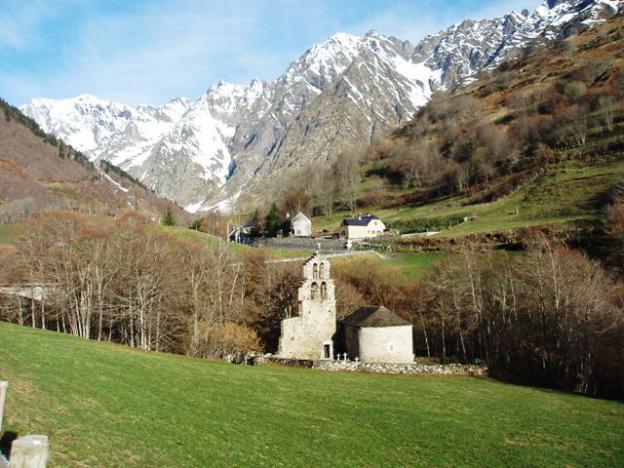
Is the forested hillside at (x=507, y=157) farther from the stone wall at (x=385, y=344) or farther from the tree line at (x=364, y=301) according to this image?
the stone wall at (x=385, y=344)

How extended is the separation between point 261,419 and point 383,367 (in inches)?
762

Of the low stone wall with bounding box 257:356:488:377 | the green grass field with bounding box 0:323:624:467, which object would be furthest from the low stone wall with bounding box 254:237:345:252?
Answer: the green grass field with bounding box 0:323:624:467

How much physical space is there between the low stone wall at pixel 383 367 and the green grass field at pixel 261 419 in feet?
23.8

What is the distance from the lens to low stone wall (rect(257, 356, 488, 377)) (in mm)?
34903

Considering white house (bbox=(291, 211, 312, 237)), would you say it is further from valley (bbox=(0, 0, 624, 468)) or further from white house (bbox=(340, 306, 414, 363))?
white house (bbox=(340, 306, 414, 363))

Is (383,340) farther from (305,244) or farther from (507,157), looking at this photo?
(507,157)

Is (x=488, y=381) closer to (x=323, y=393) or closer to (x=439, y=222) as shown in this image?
(x=323, y=393)

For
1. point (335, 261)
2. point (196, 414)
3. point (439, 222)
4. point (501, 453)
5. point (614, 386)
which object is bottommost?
point (614, 386)

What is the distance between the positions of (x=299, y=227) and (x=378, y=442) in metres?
95.2

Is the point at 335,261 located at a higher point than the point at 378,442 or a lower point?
higher

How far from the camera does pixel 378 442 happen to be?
16906mm

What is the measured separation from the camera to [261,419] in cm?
1758

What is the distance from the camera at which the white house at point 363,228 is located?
326ft

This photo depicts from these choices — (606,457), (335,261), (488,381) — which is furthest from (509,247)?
(606,457)
